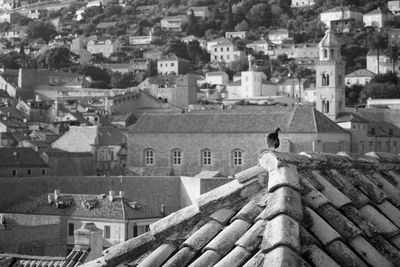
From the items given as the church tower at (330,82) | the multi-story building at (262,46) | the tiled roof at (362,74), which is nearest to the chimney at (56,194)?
the church tower at (330,82)

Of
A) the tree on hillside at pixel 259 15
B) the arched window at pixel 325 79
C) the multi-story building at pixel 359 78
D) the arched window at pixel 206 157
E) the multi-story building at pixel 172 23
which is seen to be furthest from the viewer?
the multi-story building at pixel 172 23

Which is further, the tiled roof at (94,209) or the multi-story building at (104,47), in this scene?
the multi-story building at (104,47)

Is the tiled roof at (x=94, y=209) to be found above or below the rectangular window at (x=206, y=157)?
below

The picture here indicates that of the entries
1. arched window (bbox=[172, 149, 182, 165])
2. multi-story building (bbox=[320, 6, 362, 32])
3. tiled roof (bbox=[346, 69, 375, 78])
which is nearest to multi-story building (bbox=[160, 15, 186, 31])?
multi-story building (bbox=[320, 6, 362, 32])

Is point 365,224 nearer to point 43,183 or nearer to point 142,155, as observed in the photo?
point 43,183

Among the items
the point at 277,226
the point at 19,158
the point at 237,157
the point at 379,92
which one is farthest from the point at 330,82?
the point at 277,226

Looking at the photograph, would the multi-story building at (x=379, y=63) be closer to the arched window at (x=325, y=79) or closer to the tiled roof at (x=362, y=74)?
the tiled roof at (x=362, y=74)

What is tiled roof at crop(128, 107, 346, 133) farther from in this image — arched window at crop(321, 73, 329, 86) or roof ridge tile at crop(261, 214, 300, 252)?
roof ridge tile at crop(261, 214, 300, 252)

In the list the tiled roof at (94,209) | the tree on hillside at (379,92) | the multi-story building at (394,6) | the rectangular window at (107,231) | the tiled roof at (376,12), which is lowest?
the rectangular window at (107,231)
